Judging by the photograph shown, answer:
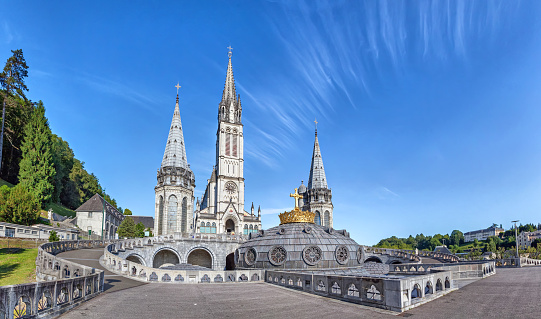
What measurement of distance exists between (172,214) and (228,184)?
21.7 meters

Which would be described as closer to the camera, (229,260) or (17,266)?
(17,266)

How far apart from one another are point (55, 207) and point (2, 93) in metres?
24.5

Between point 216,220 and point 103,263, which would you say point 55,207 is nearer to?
point 216,220

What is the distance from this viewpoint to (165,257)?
50.3m

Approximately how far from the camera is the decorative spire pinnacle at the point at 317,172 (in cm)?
8694

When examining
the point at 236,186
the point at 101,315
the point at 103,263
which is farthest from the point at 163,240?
the point at 101,315

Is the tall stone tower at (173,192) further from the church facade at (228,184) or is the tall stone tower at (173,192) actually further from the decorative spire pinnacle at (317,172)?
the decorative spire pinnacle at (317,172)

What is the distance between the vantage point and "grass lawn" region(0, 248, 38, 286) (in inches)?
818

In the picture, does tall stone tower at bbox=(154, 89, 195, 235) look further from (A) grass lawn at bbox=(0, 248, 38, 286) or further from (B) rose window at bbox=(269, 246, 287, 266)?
(B) rose window at bbox=(269, 246, 287, 266)

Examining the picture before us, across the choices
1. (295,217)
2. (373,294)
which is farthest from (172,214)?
(373,294)

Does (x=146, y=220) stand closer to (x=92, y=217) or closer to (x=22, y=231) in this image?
(x=92, y=217)

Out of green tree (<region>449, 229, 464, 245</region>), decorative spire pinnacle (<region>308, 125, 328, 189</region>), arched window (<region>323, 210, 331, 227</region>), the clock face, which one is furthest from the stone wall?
green tree (<region>449, 229, 464, 245</region>)

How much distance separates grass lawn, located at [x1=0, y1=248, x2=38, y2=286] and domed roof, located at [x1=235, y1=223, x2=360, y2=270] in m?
15.3

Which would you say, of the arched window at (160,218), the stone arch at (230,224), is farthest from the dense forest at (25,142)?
the stone arch at (230,224)
